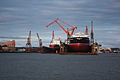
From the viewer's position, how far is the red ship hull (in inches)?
7195

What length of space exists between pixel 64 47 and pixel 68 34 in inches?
560

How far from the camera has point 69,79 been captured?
41594mm

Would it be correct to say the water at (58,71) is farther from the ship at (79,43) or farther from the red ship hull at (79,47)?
the ship at (79,43)

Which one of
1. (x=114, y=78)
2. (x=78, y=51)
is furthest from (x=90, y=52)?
(x=114, y=78)

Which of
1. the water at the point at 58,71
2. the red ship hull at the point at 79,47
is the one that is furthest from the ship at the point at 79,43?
the water at the point at 58,71

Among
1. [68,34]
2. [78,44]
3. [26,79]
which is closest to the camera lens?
[26,79]

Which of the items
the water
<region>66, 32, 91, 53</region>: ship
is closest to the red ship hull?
<region>66, 32, 91, 53</region>: ship

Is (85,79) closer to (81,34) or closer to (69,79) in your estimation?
(69,79)

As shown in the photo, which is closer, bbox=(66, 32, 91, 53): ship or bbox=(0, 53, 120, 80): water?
bbox=(0, 53, 120, 80): water

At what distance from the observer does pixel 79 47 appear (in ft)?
598

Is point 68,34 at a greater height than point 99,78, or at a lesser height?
greater

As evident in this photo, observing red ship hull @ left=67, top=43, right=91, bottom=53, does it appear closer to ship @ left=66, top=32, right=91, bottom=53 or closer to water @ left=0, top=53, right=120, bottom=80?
ship @ left=66, top=32, right=91, bottom=53

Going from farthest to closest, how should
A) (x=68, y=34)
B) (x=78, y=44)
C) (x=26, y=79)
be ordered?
(x=68, y=34), (x=78, y=44), (x=26, y=79)

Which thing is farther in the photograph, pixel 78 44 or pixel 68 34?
pixel 68 34
